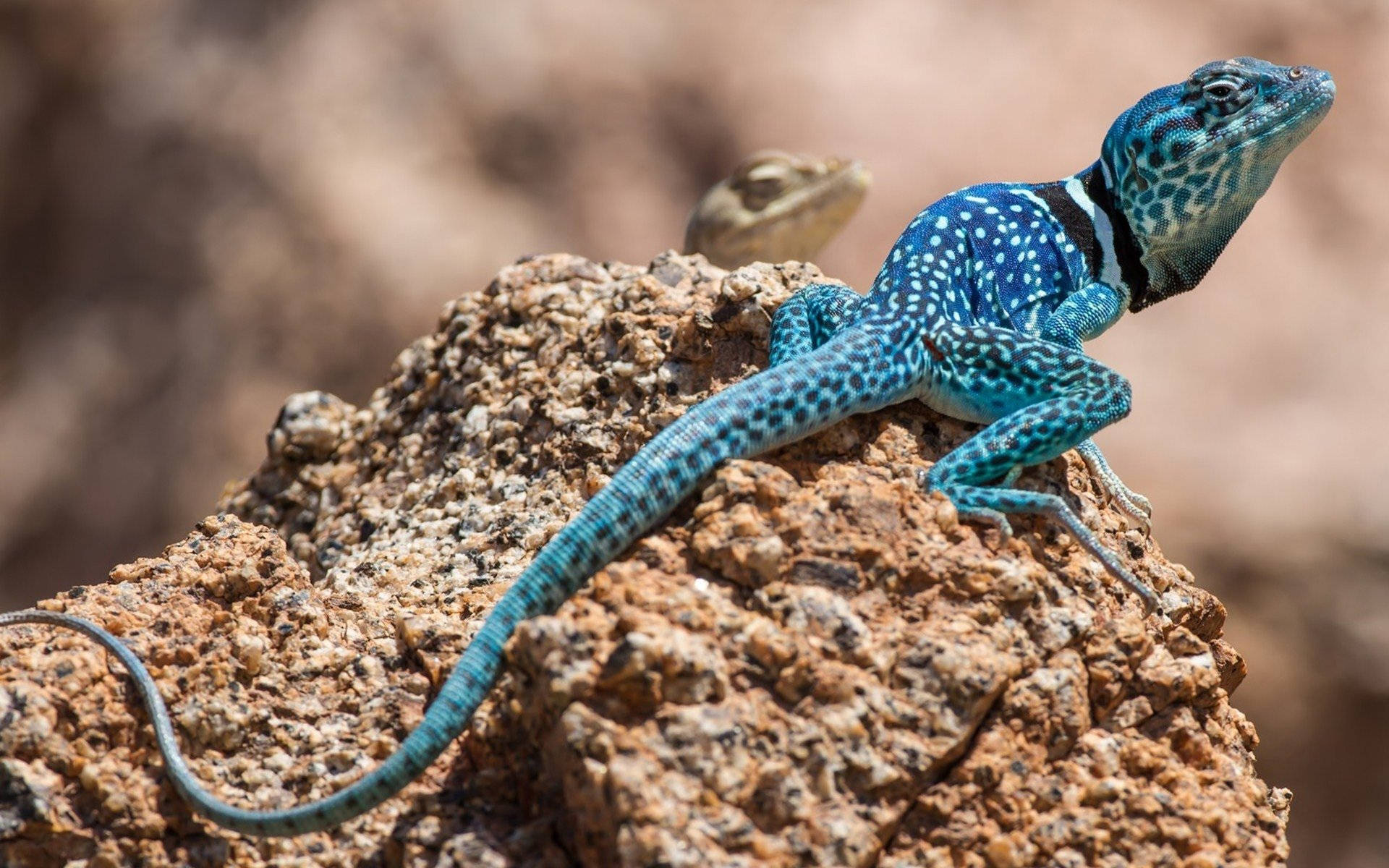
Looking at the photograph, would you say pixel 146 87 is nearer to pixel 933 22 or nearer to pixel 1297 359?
pixel 933 22

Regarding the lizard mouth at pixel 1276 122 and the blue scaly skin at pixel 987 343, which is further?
the lizard mouth at pixel 1276 122

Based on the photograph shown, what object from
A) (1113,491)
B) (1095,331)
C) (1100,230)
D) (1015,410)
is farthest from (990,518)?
(1100,230)

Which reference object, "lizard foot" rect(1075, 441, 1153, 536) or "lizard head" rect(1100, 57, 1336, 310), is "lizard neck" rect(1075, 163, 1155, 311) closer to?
"lizard head" rect(1100, 57, 1336, 310)

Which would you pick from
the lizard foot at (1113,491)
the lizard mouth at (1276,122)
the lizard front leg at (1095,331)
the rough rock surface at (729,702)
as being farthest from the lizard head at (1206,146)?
the rough rock surface at (729,702)

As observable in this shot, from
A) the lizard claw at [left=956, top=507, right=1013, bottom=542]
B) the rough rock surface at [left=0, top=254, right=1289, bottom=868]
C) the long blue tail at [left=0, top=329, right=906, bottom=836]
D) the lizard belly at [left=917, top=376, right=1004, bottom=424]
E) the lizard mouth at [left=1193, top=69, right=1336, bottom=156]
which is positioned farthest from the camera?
the lizard mouth at [left=1193, top=69, right=1336, bottom=156]

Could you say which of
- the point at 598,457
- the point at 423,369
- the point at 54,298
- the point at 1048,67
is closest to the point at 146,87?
the point at 54,298

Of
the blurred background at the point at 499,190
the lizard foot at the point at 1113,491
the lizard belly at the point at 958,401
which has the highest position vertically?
the blurred background at the point at 499,190

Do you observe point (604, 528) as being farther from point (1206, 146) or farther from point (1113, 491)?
point (1206, 146)

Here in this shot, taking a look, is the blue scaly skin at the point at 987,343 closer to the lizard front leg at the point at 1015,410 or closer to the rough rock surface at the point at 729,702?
the lizard front leg at the point at 1015,410

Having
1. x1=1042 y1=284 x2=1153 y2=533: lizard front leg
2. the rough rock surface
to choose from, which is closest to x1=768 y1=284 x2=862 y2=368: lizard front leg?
the rough rock surface
